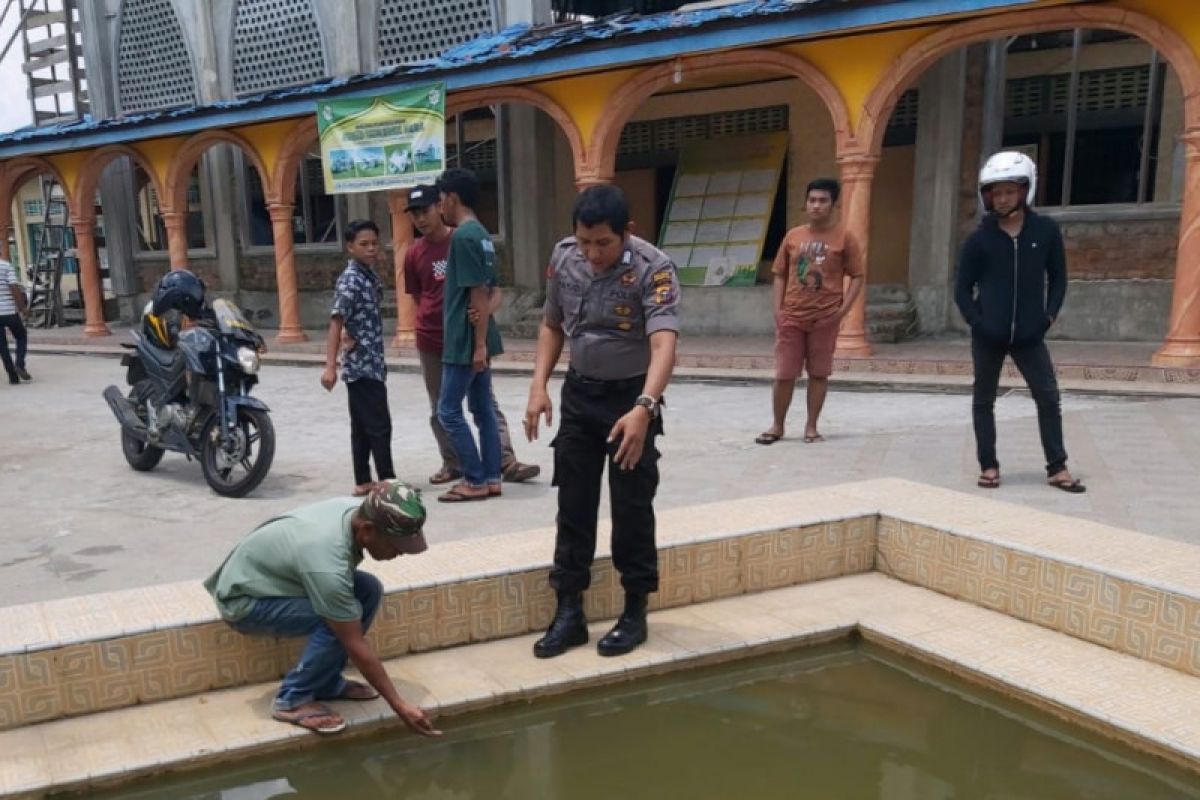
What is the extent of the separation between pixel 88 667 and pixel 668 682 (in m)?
1.73

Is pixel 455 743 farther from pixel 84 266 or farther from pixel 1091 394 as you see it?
pixel 84 266

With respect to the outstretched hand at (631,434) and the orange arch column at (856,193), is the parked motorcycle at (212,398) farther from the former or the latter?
the orange arch column at (856,193)

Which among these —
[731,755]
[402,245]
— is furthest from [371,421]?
[402,245]

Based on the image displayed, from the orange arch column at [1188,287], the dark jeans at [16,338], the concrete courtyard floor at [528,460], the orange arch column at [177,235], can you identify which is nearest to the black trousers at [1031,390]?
the concrete courtyard floor at [528,460]

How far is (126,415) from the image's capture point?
5641mm

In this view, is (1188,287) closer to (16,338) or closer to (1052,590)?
(1052,590)

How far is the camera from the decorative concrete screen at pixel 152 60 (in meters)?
15.8

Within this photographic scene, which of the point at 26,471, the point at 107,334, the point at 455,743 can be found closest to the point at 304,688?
the point at 455,743

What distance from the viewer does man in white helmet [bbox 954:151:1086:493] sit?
4.30 m

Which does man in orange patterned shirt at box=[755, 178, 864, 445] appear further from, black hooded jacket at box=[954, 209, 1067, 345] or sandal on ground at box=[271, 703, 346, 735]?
sandal on ground at box=[271, 703, 346, 735]

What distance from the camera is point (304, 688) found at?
2.66m

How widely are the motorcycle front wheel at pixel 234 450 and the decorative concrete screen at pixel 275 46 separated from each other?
10.9m

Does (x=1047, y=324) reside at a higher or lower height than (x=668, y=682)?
higher

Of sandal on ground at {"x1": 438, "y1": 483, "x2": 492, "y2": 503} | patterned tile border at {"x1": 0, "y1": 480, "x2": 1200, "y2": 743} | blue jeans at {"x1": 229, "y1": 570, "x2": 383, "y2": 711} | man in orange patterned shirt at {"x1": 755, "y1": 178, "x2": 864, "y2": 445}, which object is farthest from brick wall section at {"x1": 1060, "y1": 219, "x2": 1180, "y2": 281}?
blue jeans at {"x1": 229, "y1": 570, "x2": 383, "y2": 711}
